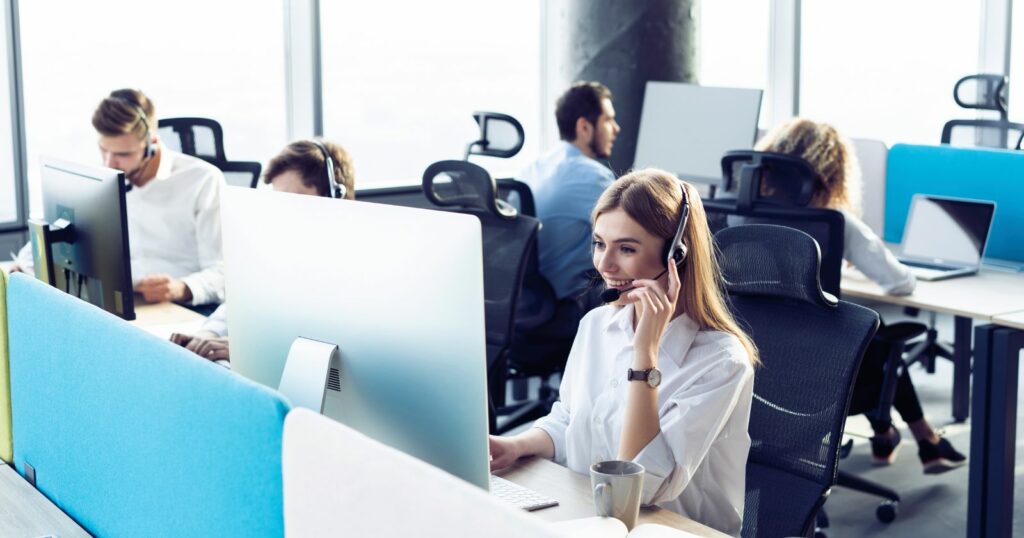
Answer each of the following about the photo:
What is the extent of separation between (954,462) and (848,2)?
360 centimetres

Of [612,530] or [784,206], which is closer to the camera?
[612,530]

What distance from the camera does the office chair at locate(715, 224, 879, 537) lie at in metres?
2.16

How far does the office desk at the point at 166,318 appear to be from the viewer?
302cm

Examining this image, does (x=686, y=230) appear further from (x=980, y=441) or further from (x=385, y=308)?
(x=980, y=441)

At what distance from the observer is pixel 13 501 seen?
1.91 metres

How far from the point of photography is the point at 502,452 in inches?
81.1

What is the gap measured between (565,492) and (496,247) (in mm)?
1594

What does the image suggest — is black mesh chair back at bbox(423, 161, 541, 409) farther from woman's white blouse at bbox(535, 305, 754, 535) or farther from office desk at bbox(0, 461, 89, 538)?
office desk at bbox(0, 461, 89, 538)

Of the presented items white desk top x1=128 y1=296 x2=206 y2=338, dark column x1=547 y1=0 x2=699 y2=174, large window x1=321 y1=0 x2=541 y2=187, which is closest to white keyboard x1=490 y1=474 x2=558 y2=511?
white desk top x1=128 y1=296 x2=206 y2=338

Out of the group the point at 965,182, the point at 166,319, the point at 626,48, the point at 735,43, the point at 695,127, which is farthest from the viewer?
the point at 735,43

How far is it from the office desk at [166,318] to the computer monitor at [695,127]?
253cm

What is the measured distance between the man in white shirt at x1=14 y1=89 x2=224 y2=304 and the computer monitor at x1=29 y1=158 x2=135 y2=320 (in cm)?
55

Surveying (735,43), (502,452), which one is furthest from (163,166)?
(735,43)

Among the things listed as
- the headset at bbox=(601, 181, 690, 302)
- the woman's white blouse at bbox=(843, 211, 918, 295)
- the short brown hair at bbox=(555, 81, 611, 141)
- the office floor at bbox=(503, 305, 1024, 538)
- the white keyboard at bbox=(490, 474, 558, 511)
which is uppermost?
the short brown hair at bbox=(555, 81, 611, 141)
